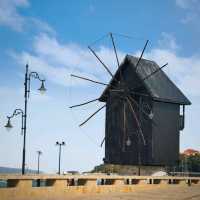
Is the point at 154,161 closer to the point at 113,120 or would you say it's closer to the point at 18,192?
the point at 113,120

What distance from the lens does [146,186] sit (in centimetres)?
2088

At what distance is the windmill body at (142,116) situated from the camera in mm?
39031

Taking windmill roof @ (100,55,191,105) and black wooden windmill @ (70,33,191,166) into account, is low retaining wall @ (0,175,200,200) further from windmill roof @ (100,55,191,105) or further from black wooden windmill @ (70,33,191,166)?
windmill roof @ (100,55,191,105)

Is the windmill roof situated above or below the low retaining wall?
above

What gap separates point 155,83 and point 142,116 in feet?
13.7

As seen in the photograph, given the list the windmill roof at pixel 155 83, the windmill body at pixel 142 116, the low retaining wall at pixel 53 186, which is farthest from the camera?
the windmill roof at pixel 155 83

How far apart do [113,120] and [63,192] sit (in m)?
28.0

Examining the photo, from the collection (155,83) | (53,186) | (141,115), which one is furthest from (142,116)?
(53,186)

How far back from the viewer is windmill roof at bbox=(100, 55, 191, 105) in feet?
132

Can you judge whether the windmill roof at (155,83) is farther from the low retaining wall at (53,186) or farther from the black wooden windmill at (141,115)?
the low retaining wall at (53,186)

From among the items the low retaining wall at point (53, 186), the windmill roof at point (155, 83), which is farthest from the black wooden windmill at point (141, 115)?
the low retaining wall at point (53, 186)

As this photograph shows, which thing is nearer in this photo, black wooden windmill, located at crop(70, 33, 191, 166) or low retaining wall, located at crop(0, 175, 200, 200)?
low retaining wall, located at crop(0, 175, 200, 200)

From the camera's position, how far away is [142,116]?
40.0 meters

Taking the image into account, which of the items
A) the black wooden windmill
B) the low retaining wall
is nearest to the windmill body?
the black wooden windmill
